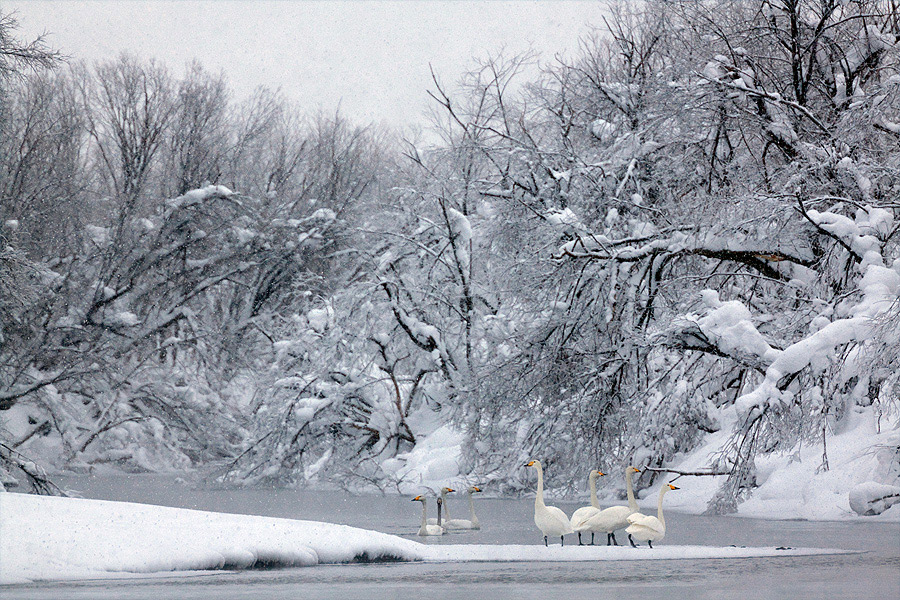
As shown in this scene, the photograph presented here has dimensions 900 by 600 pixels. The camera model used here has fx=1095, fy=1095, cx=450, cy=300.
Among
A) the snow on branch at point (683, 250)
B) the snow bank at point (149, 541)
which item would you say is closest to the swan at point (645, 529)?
the snow bank at point (149, 541)

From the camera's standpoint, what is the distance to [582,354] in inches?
573

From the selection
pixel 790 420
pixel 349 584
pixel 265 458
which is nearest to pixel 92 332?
pixel 265 458

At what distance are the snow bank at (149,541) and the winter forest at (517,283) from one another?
4.93 metres

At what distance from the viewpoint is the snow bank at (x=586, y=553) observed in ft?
28.5

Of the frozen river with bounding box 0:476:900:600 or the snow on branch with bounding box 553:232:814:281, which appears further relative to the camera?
the snow on branch with bounding box 553:232:814:281

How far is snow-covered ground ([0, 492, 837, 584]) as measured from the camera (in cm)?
734

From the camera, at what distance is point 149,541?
7.79 meters

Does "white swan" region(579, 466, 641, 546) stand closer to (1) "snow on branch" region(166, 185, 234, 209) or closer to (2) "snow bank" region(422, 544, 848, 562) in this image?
(2) "snow bank" region(422, 544, 848, 562)

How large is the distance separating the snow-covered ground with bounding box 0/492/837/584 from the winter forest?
3.28 m

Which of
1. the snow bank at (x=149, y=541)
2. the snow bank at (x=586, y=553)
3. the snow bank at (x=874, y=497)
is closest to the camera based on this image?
the snow bank at (x=149, y=541)

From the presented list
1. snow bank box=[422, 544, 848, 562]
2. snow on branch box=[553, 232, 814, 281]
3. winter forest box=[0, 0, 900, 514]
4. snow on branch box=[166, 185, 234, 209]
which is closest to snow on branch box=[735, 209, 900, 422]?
winter forest box=[0, 0, 900, 514]

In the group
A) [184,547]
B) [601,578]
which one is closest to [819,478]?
[601,578]

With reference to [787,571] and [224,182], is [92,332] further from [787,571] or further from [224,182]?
[787,571]

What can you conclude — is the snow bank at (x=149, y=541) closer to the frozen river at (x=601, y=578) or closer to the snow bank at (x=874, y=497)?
the frozen river at (x=601, y=578)
